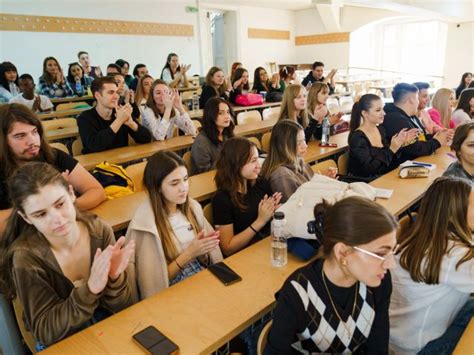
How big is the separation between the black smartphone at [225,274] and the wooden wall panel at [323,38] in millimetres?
11800

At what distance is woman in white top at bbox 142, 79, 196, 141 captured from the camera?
12.5ft

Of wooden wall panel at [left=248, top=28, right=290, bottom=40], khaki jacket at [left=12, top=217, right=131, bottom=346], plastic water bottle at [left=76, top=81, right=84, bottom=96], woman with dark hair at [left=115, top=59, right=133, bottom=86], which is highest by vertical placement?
wooden wall panel at [left=248, top=28, right=290, bottom=40]

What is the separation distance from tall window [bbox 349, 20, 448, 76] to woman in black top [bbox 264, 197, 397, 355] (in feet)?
38.1

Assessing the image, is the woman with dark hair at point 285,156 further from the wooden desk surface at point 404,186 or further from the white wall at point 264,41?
the white wall at point 264,41

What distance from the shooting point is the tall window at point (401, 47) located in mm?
11156

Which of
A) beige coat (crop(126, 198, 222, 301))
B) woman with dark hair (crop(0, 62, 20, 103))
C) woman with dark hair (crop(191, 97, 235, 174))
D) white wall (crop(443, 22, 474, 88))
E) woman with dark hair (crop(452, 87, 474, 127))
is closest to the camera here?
beige coat (crop(126, 198, 222, 301))

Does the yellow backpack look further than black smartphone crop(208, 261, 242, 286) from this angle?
Yes

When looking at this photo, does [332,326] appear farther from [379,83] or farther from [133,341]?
[379,83]

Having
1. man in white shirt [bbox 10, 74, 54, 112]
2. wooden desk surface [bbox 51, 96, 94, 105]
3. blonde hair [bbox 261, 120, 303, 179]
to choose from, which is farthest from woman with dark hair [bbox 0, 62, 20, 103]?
blonde hair [bbox 261, 120, 303, 179]

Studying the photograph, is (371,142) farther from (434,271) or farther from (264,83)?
(264,83)

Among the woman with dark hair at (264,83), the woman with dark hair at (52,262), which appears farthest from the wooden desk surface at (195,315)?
the woman with dark hair at (264,83)

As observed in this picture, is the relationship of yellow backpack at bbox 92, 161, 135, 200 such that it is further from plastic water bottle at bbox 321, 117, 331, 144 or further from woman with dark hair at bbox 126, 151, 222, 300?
plastic water bottle at bbox 321, 117, 331, 144

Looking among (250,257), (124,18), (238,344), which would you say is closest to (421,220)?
(250,257)

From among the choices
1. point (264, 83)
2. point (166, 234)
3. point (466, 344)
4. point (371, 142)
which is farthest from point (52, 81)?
point (466, 344)
